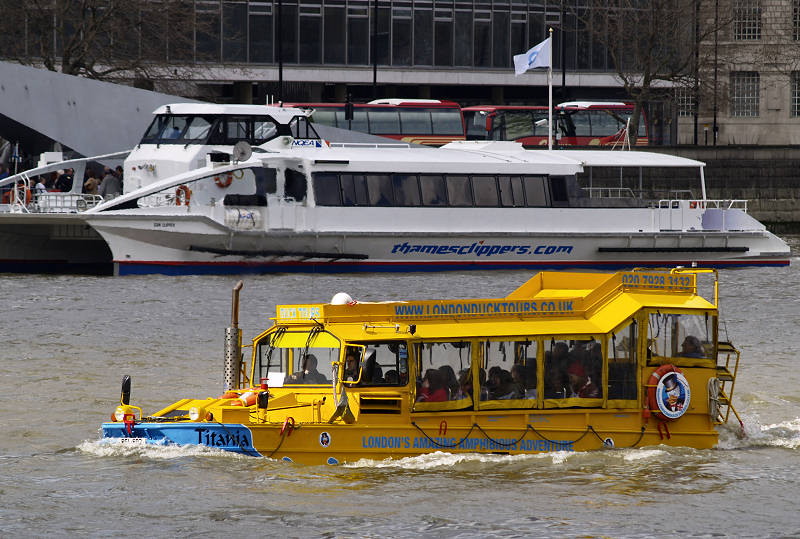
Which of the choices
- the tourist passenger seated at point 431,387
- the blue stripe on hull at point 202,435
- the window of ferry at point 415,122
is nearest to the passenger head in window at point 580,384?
Answer: the tourist passenger seated at point 431,387

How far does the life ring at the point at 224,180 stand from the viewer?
3684cm

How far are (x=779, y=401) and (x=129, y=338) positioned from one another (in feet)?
36.9

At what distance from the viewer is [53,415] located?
63.3ft

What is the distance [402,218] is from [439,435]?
875 inches

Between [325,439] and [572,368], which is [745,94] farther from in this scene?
[325,439]

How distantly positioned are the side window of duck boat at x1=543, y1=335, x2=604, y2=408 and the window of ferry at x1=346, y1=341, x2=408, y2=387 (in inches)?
61.8

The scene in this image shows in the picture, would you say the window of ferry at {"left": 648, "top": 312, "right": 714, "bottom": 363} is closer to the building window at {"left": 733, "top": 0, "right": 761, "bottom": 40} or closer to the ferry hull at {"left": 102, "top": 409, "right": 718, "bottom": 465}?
the ferry hull at {"left": 102, "top": 409, "right": 718, "bottom": 465}

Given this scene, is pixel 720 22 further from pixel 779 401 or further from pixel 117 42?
pixel 779 401

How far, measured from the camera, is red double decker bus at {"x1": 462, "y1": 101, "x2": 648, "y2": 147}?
62.0m

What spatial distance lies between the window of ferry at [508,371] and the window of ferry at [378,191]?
21946mm

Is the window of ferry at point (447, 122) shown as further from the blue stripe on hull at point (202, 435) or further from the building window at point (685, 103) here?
the blue stripe on hull at point (202, 435)

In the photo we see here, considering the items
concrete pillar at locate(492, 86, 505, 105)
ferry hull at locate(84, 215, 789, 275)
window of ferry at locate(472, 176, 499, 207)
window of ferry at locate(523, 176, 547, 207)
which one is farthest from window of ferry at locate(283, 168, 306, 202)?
concrete pillar at locate(492, 86, 505, 105)

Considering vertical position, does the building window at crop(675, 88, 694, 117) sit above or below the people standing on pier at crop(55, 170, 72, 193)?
above

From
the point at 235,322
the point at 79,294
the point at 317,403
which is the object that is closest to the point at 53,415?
the point at 235,322
